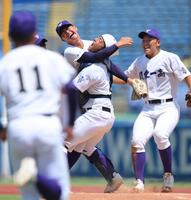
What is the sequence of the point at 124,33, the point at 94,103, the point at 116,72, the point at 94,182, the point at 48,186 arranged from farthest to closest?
the point at 124,33 → the point at 94,182 → the point at 116,72 → the point at 94,103 → the point at 48,186

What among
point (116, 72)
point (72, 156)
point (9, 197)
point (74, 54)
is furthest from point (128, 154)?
point (74, 54)

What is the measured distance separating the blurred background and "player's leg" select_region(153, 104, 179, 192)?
472 centimetres

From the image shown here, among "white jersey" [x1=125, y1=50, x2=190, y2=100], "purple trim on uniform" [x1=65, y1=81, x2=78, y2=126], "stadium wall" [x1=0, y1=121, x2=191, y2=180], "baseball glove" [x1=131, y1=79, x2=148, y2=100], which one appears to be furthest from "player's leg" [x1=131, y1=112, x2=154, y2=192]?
"stadium wall" [x1=0, y1=121, x2=191, y2=180]

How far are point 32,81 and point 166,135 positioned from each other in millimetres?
4108

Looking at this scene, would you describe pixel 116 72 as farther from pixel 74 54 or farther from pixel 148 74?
pixel 148 74

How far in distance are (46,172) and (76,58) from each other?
138 inches

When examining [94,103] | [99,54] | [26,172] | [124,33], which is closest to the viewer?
[26,172]

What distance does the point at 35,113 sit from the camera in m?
4.96

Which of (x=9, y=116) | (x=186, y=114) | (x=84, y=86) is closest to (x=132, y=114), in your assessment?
(x=186, y=114)

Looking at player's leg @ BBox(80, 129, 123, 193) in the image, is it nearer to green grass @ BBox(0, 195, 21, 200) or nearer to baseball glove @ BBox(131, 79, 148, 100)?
baseball glove @ BBox(131, 79, 148, 100)

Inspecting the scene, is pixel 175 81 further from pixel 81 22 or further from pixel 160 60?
pixel 81 22

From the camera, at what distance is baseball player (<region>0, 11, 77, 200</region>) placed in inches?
193

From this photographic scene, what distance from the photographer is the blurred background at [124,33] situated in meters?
13.9

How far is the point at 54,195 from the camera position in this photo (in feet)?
16.2
